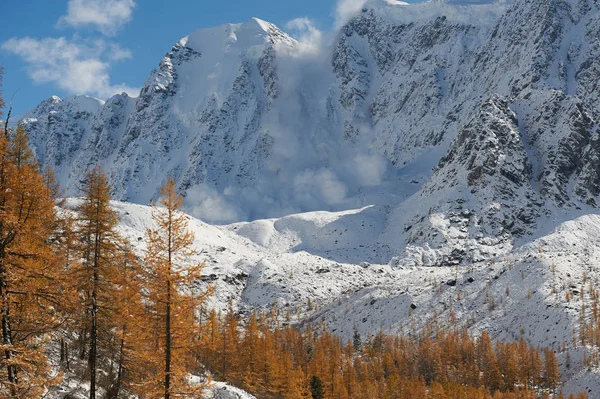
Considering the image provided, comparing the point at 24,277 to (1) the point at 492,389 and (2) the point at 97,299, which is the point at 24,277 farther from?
(1) the point at 492,389

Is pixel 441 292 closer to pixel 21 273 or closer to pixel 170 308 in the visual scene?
pixel 170 308

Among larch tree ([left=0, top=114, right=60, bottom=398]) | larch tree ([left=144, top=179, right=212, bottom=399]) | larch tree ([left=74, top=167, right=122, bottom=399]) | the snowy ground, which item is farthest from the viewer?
the snowy ground

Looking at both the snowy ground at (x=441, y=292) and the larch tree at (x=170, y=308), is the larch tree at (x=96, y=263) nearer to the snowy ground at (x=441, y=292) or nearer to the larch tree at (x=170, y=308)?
the larch tree at (x=170, y=308)

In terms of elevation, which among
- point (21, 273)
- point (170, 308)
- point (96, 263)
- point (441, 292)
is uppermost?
point (441, 292)

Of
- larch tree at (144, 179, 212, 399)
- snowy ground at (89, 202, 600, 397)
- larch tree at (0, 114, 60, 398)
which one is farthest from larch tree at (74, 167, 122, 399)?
snowy ground at (89, 202, 600, 397)

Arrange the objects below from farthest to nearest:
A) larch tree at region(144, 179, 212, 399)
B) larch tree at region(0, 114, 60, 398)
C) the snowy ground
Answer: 1. the snowy ground
2. larch tree at region(144, 179, 212, 399)
3. larch tree at region(0, 114, 60, 398)

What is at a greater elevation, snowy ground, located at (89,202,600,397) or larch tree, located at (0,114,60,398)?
snowy ground, located at (89,202,600,397)

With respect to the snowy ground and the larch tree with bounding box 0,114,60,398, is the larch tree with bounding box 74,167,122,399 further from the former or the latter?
the snowy ground

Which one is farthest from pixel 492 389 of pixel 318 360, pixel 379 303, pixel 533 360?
pixel 379 303

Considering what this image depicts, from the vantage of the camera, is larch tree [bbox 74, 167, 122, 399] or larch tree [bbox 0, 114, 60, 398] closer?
larch tree [bbox 0, 114, 60, 398]

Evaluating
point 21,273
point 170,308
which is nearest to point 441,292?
point 170,308

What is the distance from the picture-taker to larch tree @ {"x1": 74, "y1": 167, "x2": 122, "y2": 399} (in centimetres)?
2652

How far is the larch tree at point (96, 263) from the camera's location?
26.5 metres

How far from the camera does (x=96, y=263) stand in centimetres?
2759
